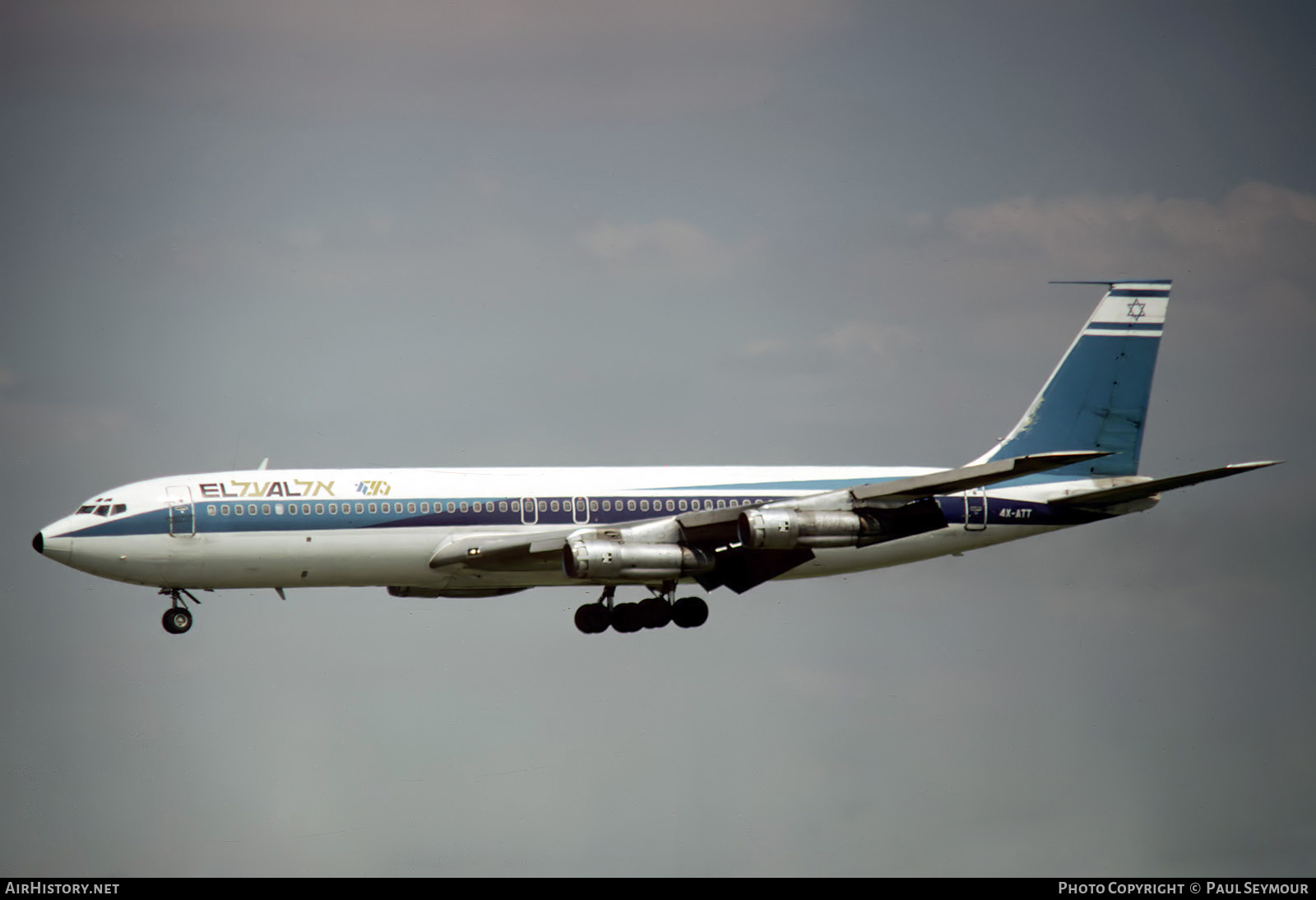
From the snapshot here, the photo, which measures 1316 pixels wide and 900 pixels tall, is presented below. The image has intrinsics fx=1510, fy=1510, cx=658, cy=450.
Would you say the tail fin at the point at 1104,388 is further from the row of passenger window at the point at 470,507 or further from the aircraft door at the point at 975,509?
the row of passenger window at the point at 470,507

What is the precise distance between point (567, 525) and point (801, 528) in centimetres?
1000

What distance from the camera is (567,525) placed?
5900 centimetres

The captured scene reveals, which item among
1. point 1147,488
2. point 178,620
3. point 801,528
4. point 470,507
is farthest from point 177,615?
point 1147,488

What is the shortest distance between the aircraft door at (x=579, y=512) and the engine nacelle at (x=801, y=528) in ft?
22.9

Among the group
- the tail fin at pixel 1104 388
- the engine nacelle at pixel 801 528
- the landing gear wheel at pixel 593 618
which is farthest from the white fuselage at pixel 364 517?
the tail fin at pixel 1104 388

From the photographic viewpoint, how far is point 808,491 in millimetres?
61625

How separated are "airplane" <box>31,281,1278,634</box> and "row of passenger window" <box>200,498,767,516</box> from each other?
0.07 meters

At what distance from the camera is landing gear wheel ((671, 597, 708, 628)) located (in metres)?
60.9

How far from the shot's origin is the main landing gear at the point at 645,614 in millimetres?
60969

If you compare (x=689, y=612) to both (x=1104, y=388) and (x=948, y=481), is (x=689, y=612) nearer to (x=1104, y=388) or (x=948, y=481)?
(x=948, y=481)

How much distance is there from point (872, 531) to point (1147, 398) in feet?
59.2

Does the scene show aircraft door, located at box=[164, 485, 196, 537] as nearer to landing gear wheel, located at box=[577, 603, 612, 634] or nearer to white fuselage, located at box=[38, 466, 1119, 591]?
white fuselage, located at box=[38, 466, 1119, 591]
